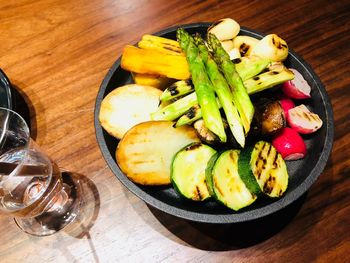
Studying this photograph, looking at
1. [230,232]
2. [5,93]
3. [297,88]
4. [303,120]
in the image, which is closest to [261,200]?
[230,232]

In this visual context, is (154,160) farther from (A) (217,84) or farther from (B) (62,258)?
(B) (62,258)

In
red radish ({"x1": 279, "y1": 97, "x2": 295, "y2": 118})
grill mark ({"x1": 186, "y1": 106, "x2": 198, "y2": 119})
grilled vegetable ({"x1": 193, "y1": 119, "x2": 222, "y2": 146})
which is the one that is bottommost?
red radish ({"x1": 279, "y1": 97, "x2": 295, "y2": 118})

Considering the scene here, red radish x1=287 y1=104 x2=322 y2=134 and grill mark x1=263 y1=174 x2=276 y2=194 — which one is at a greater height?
grill mark x1=263 y1=174 x2=276 y2=194

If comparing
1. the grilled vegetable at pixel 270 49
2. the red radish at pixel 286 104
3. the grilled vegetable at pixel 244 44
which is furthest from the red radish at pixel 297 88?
the grilled vegetable at pixel 244 44

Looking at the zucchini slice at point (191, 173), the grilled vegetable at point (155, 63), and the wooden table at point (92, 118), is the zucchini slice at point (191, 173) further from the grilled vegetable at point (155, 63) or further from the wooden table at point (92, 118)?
the grilled vegetable at point (155, 63)

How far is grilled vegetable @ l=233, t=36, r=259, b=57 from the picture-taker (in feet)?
6.30

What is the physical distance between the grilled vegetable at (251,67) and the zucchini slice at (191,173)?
452mm

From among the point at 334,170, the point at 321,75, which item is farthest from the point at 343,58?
the point at 334,170

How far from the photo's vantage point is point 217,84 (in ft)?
A: 5.48

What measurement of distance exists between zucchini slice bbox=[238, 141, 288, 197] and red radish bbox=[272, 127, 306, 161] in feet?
0.36

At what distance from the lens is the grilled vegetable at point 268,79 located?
167 centimetres

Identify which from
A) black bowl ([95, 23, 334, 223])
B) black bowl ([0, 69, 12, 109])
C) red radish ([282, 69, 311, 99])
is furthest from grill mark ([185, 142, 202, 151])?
black bowl ([0, 69, 12, 109])

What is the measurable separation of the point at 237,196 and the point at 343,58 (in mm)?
1400

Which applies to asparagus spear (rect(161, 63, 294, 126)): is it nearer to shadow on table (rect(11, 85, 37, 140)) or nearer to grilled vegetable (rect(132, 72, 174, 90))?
grilled vegetable (rect(132, 72, 174, 90))
